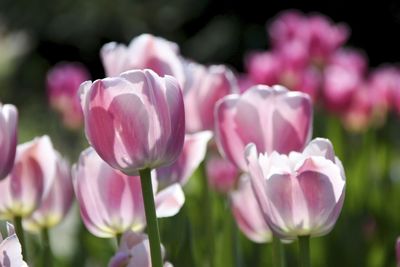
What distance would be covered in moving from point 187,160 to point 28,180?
165 millimetres

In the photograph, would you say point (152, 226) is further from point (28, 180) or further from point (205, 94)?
point (205, 94)

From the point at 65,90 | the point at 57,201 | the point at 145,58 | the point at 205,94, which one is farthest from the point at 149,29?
the point at 57,201

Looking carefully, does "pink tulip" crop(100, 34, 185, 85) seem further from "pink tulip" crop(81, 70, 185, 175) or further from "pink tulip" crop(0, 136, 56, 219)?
"pink tulip" crop(81, 70, 185, 175)

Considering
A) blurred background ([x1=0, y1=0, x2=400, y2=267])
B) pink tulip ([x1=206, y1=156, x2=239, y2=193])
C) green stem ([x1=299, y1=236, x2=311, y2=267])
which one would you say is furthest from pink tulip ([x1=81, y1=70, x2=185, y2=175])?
blurred background ([x1=0, y1=0, x2=400, y2=267])

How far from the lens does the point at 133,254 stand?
0.80 m

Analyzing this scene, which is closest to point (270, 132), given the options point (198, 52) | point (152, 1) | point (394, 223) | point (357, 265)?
point (357, 265)

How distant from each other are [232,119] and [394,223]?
88 cm

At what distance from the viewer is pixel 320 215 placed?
79 centimetres

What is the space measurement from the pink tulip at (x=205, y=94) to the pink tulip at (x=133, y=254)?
39 centimetres

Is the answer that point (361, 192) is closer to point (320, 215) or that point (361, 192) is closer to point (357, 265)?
point (357, 265)

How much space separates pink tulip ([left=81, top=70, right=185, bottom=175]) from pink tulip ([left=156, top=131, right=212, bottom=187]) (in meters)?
0.24

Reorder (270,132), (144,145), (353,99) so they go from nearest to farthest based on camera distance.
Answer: (144,145), (270,132), (353,99)

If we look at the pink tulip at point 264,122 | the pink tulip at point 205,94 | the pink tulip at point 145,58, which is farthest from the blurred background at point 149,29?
the pink tulip at point 264,122

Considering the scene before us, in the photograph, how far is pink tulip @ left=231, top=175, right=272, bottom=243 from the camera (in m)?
1.04
